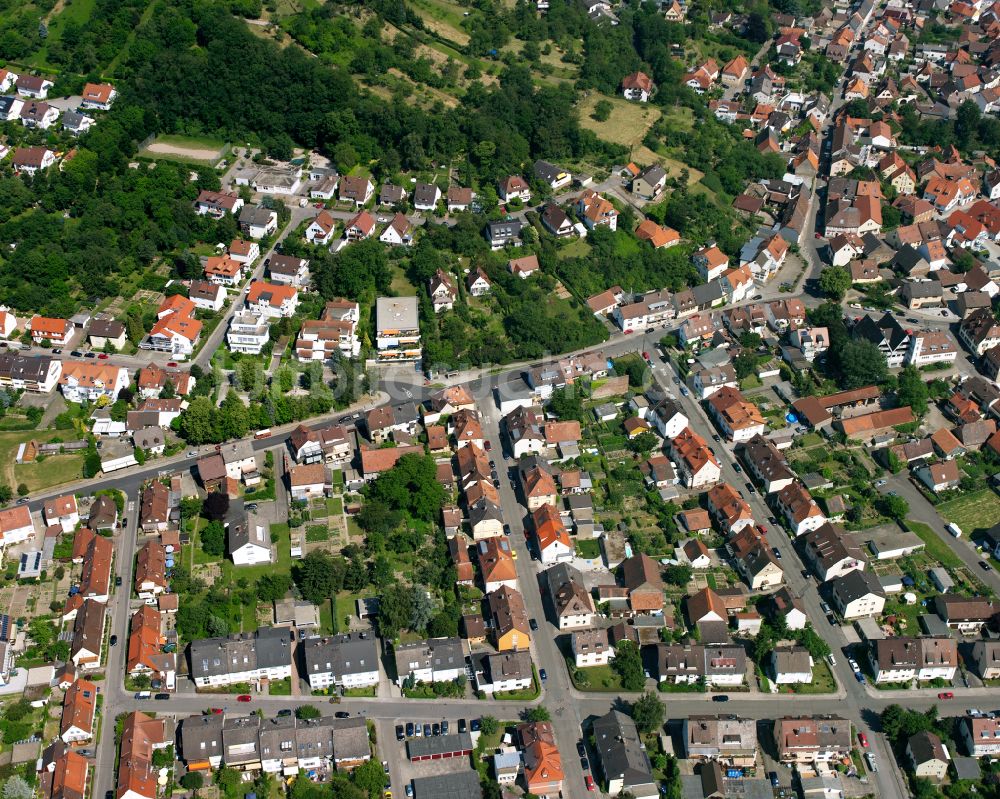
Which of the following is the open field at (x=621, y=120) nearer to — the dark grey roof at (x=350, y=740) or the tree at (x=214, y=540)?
the tree at (x=214, y=540)

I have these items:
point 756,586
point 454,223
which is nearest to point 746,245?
point 454,223

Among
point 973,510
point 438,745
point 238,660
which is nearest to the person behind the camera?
point 438,745

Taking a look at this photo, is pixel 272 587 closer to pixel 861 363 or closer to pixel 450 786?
pixel 450 786

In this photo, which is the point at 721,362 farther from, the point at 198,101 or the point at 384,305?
the point at 198,101

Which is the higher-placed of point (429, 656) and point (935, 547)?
point (935, 547)

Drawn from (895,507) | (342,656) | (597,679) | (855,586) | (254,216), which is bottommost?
(597,679)

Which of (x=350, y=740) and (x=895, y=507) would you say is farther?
(x=895, y=507)

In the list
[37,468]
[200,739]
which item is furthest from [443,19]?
[200,739]

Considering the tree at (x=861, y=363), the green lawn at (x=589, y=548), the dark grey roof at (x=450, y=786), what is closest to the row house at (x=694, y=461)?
the green lawn at (x=589, y=548)
